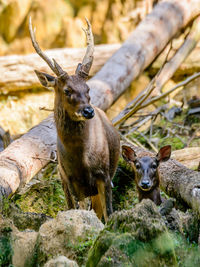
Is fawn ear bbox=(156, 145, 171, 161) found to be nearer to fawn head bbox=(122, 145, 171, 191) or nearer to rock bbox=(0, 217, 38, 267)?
fawn head bbox=(122, 145, 171, 191)

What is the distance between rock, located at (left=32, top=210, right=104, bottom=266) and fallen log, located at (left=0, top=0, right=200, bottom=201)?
241 cm

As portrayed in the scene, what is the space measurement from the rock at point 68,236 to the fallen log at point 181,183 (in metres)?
1.56

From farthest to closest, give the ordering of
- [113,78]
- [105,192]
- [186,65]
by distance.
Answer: [186,65] → [113,78] → [105,192]

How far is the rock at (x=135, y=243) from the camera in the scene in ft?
12.4

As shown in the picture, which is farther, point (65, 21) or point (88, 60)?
point (65, 21)

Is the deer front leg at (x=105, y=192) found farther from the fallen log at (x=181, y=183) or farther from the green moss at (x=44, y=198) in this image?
the green moss at (x=44, y=198)

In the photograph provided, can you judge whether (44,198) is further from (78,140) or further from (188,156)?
(188,156)

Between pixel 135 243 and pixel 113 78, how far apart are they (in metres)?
7.79

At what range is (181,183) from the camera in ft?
22.7

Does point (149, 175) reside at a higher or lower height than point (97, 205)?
higher

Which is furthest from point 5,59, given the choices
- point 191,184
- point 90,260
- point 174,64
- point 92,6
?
point 90,260

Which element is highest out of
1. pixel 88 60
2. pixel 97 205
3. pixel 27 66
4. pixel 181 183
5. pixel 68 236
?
pixel 88 60

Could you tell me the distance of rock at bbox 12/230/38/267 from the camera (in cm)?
427

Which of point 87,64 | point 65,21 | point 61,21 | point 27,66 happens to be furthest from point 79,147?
point 61,21
